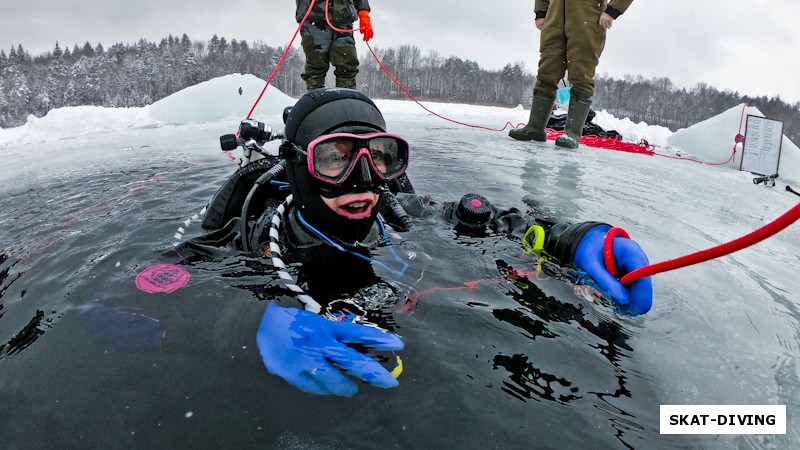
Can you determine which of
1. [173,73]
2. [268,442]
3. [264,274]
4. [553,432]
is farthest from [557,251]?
[173,73]

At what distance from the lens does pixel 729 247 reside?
102 centimetres

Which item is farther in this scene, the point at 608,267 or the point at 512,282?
the point at 512,282

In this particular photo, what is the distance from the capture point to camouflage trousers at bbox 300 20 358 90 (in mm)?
5367

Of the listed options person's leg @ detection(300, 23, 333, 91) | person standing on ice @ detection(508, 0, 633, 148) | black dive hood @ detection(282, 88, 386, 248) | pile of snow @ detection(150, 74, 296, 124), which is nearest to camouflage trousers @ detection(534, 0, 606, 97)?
person standing on ice @ detection(508, 0, 633, 148)

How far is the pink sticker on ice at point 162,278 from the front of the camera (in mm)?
1762

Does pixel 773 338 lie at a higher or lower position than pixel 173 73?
lower

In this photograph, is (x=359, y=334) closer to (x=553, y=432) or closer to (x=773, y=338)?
(x=553, y=432)

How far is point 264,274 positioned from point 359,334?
0.74 m

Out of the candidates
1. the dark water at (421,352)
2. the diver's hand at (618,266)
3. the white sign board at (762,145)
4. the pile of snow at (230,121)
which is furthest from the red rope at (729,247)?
the pile of snow at (230,121)

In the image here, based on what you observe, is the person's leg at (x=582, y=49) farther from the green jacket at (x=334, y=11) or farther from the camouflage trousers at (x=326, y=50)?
the camouflage trousers at (x=326, y=50)

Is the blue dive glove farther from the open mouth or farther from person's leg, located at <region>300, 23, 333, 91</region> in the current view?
person's leg, located at <region>300, 23, 333, 91</region>

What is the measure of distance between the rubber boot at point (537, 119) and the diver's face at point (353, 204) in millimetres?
5020

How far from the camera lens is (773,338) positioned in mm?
1589

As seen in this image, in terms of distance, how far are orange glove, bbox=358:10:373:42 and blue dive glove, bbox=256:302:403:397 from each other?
4.94 m
